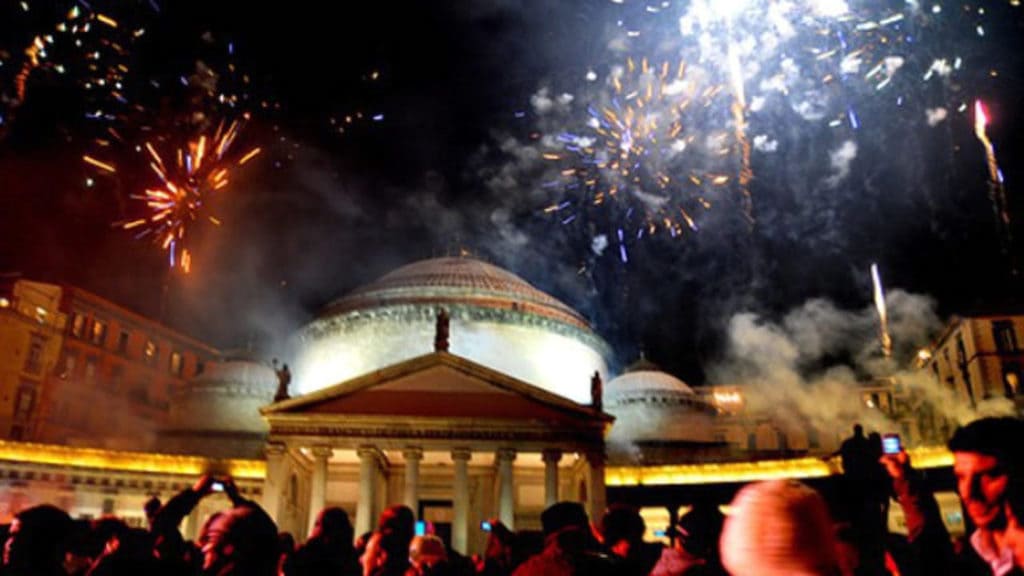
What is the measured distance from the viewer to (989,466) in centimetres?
346

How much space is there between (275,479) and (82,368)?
3068cm

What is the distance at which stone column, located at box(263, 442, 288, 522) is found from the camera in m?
31.0

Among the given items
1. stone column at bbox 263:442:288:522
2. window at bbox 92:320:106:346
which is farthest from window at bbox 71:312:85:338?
stone column at bbox 263:442:288:522

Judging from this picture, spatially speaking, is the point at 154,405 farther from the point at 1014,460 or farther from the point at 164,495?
the point at 1014,460

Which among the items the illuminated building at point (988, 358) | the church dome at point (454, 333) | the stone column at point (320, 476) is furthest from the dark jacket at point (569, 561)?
the illuminated building at point (988, 358)

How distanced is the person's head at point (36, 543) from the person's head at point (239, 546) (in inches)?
40.8

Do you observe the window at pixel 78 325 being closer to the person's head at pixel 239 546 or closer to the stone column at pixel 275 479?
the stone column at pixel 275 479

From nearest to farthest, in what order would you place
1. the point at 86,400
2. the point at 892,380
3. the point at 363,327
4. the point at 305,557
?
the point at 305,557
the point at 363,327
the point at 86,400
the point at 892,380

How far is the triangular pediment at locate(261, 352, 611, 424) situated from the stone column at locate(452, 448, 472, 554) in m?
1.59

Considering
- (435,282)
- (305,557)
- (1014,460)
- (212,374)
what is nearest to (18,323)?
(212,374)

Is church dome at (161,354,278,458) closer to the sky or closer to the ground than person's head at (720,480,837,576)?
closer to the sky

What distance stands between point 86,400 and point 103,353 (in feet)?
12.2

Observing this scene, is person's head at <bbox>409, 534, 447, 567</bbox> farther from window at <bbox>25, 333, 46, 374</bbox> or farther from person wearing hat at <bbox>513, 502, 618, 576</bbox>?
window at <bbox>25, 333, 46, 374</bbox>

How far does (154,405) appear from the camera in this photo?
60.8 meters
